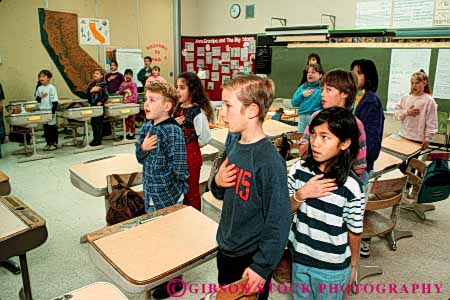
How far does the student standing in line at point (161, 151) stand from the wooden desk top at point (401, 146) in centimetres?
228

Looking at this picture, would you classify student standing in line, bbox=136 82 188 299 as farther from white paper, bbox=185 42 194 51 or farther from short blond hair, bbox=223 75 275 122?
white paper, bbox=185 42 194 51

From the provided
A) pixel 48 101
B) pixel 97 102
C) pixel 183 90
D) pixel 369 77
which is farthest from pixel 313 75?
pixel 48 101

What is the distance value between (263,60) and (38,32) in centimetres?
452

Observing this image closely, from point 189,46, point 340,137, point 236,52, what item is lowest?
point 340,137

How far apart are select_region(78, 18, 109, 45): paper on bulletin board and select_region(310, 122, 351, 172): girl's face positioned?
730cm

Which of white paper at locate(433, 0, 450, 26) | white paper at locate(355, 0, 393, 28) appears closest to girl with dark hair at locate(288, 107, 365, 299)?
white paper at locate(433, 0, 450, 26)

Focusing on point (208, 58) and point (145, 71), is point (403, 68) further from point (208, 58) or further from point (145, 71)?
point (145, 71)

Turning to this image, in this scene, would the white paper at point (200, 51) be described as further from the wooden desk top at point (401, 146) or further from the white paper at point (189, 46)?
the wooden desk top at point (401, 146)

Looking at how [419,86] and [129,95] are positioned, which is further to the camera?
[129,95]

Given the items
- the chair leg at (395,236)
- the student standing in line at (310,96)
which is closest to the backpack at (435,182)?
the chair leg at (395,236)

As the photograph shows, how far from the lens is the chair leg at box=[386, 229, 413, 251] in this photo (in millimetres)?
2902

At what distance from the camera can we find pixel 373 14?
6.44m

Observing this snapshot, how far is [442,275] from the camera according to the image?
8.43ft

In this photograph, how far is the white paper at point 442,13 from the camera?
18.9ft
